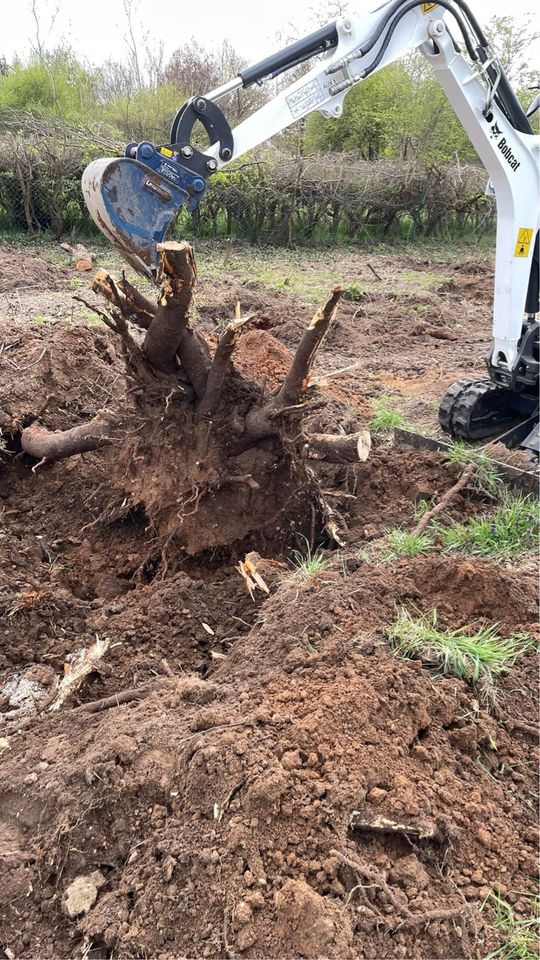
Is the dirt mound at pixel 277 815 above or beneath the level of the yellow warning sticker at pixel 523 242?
beneath

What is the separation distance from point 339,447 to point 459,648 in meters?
1.30

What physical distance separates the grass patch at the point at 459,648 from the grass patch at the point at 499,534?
2.85 feet

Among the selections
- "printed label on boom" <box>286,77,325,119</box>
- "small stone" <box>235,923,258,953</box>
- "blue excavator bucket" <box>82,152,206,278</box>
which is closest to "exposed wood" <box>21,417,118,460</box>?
"blue excavator bucket" <box>82,152,206,278</box>

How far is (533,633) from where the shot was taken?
2.58m

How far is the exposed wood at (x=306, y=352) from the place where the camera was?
301cm

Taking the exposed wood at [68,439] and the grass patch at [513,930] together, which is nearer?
the grass patch at [513,930]

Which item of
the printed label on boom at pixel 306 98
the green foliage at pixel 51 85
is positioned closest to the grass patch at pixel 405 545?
the printed label on boom at pixel 306 98

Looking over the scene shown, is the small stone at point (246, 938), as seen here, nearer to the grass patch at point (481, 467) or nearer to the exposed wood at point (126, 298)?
the exposed wood at point (126, 298)

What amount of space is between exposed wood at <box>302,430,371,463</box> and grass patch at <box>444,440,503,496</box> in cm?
102

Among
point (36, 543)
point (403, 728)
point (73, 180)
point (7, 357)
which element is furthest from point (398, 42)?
point (73, 180)

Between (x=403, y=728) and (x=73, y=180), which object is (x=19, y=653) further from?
(x=73, y=180)

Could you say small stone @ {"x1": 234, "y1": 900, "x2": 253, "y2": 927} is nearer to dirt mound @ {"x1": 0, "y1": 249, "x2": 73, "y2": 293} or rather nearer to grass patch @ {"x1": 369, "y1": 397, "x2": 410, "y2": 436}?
grass patch @ {"x1": 369, "y1": 397, "x2": 410, "y2": 436}

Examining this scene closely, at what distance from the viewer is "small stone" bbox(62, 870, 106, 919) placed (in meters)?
1.70

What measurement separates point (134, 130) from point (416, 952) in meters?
20.6
